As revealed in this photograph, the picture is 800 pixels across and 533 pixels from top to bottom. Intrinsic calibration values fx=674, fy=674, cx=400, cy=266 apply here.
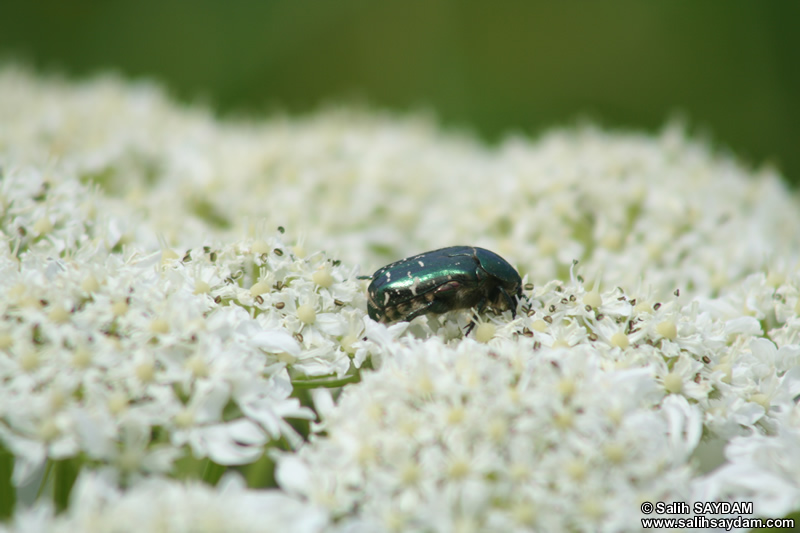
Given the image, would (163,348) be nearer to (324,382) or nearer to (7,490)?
(324,382)

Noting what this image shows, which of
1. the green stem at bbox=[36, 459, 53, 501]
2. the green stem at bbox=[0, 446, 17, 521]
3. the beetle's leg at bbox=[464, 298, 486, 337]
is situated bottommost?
the green stem at bbox=[0, 446, 17, 521]

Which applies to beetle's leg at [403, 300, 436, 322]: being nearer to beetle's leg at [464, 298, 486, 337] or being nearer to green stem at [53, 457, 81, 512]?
beetle's leg at [464, 298, 486, 337]

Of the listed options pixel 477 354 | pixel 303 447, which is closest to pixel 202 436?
pixel 303 447

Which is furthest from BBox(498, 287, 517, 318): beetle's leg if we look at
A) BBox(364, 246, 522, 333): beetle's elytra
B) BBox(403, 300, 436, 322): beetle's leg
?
BBox(403, 300, 436, 322): beetle's leg

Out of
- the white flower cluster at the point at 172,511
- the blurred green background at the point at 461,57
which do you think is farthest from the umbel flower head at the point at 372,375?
the blurred green background at the point at 461,57

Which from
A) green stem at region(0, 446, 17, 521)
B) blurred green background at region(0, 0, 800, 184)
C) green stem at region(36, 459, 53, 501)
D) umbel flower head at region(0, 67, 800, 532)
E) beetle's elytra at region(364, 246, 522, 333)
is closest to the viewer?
umbel flower head at region(0, 67, 800, 532)

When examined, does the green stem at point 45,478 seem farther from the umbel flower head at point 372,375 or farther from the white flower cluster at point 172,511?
the white flower cluster at point 172,511
